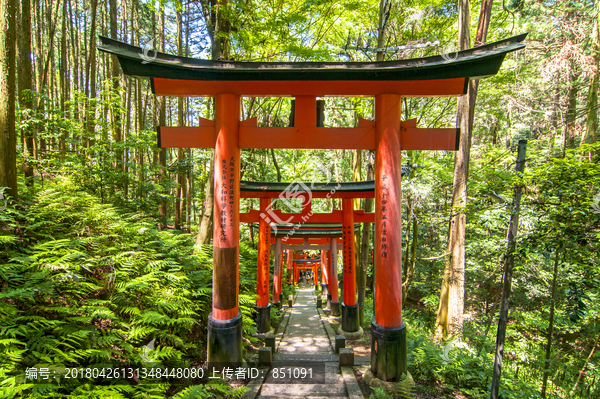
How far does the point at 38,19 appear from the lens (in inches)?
518

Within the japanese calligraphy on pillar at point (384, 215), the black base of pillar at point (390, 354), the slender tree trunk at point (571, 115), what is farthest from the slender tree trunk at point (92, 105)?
A: the slender tree trunk at point (571, 115)

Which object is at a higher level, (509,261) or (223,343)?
(509,261)

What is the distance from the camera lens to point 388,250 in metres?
4.31

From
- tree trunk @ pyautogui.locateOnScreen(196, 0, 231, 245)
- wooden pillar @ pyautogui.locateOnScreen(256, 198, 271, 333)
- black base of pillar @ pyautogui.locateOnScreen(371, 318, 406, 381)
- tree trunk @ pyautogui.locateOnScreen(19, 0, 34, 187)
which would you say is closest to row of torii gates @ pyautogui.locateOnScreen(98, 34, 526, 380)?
black base of pillar @ pyautogui.locateOnScreen(371, 318, 406, 381)

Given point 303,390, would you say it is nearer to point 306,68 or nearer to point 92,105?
point 306,68

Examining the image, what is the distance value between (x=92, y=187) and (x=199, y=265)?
4424 millimetres

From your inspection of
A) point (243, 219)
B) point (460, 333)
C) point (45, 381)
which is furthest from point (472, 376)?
point (243, 219)

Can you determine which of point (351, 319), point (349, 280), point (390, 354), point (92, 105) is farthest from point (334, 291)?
point (92, 105)

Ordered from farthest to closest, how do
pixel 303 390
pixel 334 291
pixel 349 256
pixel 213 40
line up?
pixel 334 291, pixel 349 256, pixel 213 40, pixel 303 390

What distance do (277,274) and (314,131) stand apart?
8.45 metres

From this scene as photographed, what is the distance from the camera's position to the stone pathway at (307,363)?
4.08 m

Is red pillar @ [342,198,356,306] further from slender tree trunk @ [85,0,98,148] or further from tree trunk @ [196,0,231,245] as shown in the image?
slender tree trunk @ [85,0,98,148]

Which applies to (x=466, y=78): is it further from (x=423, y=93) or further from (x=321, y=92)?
(x=321, y=92)

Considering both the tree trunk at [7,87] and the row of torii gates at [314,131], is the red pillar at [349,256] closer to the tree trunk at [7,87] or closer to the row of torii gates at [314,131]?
the row of torii gates at [314,131]
